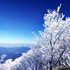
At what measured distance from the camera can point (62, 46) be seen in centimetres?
2162

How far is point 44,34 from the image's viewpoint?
72.3 ft

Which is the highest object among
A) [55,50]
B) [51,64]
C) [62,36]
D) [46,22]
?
[46,22]

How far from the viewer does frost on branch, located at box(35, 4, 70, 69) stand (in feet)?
69.1

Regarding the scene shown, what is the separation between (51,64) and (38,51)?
263 cm

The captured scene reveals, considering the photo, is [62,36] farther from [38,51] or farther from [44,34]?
[38,51]

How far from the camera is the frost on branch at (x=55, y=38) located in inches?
829

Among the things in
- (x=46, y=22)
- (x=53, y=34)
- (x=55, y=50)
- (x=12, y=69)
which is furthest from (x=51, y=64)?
(x=12, y=69)

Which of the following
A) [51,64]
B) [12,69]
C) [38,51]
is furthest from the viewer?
[12,69]

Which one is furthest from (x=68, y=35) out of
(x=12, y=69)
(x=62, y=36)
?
(x=12, y=69)

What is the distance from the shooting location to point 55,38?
2119cm

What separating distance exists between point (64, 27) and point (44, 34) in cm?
232

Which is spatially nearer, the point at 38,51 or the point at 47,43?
the point at 47,43

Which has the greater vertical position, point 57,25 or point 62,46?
point 57,25

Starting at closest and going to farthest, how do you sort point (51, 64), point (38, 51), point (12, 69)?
1. point (51, 64)
2. point (38, 51)
3. point (12, 69)
